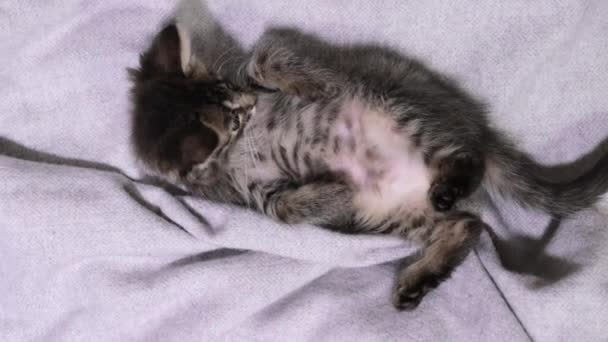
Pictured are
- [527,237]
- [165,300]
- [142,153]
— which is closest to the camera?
[142,153]

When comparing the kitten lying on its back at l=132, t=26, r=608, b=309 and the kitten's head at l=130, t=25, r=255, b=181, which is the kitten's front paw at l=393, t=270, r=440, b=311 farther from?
the kitten's head at l=130, t=25, r=255, b=181

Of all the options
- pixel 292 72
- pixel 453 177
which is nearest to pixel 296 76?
pixel 292 72

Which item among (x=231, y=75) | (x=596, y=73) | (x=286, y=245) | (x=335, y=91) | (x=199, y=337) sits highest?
(x=596, y=73)

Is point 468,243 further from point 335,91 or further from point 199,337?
point 199,337

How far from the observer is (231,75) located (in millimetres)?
1644

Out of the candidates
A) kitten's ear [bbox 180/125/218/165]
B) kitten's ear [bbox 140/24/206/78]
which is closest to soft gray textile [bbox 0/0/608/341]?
kitten's ear [bbox 140/24/206/78]

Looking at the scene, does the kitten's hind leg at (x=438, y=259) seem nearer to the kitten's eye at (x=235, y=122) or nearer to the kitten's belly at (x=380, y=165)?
the kitten's belly at (x=380, y=165)

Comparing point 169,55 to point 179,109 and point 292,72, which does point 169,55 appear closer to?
point 179,109

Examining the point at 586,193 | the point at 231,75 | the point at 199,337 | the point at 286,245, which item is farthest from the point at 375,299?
the point at 231,75

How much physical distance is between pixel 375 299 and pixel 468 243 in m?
0.29

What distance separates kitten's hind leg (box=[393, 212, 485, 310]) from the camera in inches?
56.7

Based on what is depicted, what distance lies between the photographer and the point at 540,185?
150cm

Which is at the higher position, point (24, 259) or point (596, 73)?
point (596, 73)

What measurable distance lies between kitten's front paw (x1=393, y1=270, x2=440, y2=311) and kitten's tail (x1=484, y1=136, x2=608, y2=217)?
0.33 m
